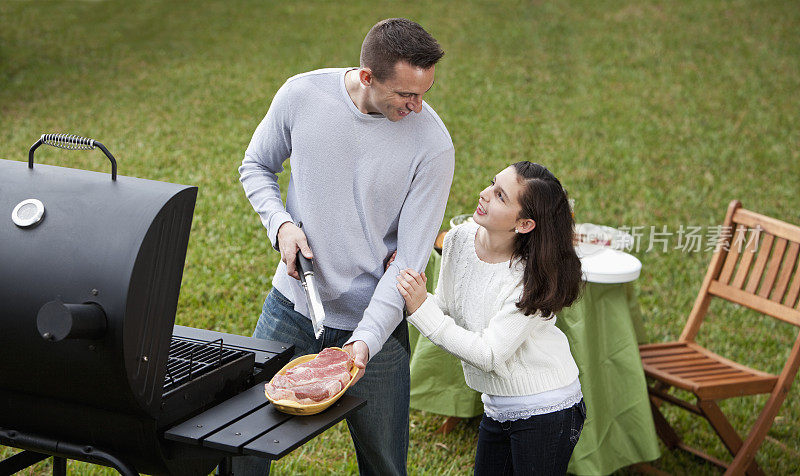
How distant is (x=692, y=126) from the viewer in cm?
929

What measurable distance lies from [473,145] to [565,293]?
6.00m

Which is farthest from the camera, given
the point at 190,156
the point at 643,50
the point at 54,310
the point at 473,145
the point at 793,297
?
the point at 643,50

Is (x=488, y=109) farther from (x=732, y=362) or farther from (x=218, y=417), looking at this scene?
(x=218, y=417)

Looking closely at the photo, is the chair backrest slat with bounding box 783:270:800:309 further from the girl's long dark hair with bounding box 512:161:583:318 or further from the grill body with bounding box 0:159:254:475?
the grill body with bounding box 0:159:254:475

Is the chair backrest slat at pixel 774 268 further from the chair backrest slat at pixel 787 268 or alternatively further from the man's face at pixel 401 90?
the man's face at pixel 401 90

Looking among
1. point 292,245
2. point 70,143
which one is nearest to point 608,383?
point 292,245

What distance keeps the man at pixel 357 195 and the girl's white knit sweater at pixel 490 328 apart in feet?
0.64

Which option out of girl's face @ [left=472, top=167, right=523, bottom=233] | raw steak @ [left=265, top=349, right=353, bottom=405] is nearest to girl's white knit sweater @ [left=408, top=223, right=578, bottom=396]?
girl's face @ [left=472, top=167, right=523, bottom=233]

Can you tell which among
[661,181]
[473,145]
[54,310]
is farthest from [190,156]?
[54,310]

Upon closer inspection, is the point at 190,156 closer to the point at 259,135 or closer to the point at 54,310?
the point at 259,135

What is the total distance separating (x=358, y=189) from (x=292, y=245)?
247 millimetres

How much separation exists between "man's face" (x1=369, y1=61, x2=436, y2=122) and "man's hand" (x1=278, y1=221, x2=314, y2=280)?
41cm

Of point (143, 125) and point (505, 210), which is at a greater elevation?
point (505, 210)

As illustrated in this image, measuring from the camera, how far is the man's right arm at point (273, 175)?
2348 mm
